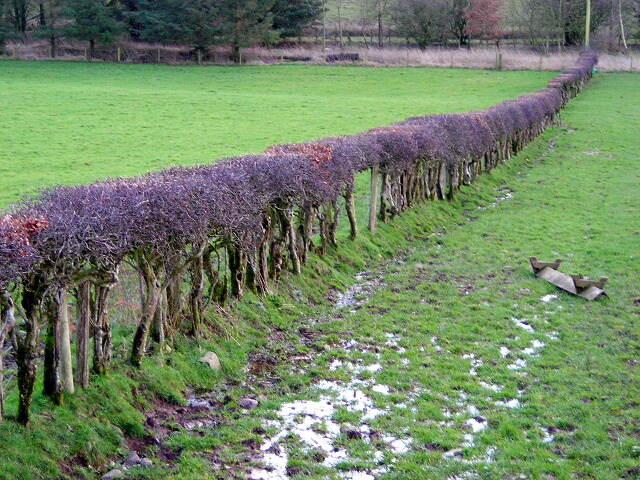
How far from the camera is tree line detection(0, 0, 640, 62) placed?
193 ft

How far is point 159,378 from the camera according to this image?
8.20 metres

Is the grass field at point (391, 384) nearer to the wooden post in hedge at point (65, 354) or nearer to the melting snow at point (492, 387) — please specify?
the melting snow at point (492, 387)

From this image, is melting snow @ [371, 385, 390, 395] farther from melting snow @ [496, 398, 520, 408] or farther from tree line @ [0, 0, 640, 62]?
tree line @ [0, 0, 640, 62]

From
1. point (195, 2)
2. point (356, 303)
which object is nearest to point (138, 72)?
point (195, 2)

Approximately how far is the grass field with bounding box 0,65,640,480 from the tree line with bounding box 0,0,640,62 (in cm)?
4784

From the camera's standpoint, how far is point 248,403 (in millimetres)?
8273

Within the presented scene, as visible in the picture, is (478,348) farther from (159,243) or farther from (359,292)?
(159,243)

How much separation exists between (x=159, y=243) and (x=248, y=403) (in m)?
2.09

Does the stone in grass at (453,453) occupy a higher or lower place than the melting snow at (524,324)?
higher

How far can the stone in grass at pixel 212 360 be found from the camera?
8.92 m

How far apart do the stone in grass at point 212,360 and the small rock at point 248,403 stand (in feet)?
2.53

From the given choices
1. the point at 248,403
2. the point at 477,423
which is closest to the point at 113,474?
the point at 248,403

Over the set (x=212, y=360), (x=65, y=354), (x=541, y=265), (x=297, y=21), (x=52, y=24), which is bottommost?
(x=541, y=265)

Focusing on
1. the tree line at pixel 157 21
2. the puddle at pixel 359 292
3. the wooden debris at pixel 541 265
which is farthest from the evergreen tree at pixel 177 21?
the wooden debris at pixel 541 265
